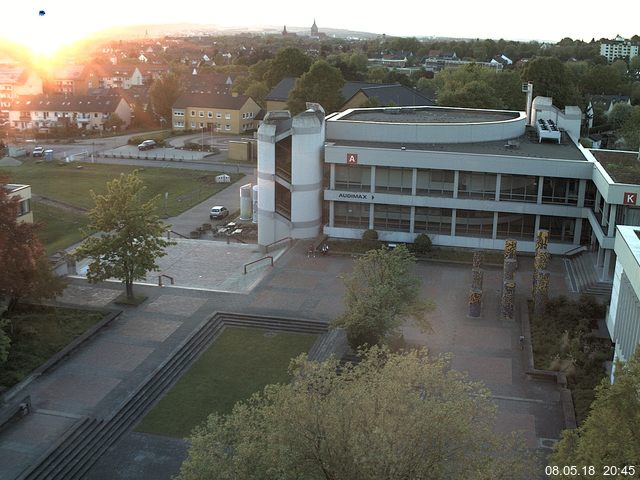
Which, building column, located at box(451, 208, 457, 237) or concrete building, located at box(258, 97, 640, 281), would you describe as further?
building column, located at box(451, 208, 457, 237)

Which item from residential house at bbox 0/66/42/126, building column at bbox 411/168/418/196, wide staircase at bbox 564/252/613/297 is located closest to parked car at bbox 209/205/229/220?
building column at bbox 411/168/418/196

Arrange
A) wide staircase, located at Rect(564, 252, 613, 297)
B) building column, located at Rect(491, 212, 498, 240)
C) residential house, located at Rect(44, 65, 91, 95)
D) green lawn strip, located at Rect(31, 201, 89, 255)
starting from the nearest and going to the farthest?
wide staircase, located at Rect(564, 252, 613, 297), building column, located at Rect(491, 212, 498, 240), green lawn strip, located at Rect(31, 201, 89, 255), residential house, located at Rect(44, 65, 91, 95)

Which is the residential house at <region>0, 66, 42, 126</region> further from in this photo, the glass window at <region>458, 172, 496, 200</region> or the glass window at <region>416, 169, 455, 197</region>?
the glass window at <region>458, 172, 496, 200</region>

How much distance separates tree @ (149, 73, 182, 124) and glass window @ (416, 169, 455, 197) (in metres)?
72.9

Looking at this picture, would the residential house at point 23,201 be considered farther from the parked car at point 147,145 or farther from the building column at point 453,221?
the parked car at point 147,145

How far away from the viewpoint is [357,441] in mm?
15773

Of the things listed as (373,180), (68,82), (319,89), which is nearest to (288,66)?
(319,89)

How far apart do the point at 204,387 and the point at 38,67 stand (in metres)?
161

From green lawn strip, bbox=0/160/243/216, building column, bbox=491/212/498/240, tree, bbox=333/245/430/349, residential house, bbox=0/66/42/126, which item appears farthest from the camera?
residential house, bbox=0/66/42/126

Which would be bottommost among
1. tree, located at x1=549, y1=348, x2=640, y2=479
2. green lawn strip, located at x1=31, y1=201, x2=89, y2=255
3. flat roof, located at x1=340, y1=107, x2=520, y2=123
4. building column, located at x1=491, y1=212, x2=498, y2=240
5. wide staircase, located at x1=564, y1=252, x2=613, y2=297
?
green lawn strip, located at x1=31, y1=201, x2=89, y2=255

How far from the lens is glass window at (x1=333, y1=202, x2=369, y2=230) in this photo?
50312 millimetres

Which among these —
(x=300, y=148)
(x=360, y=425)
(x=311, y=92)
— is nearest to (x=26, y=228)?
(x=300, y=148)

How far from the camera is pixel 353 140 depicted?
174 feet

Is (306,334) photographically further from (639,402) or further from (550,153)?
(550,153)
